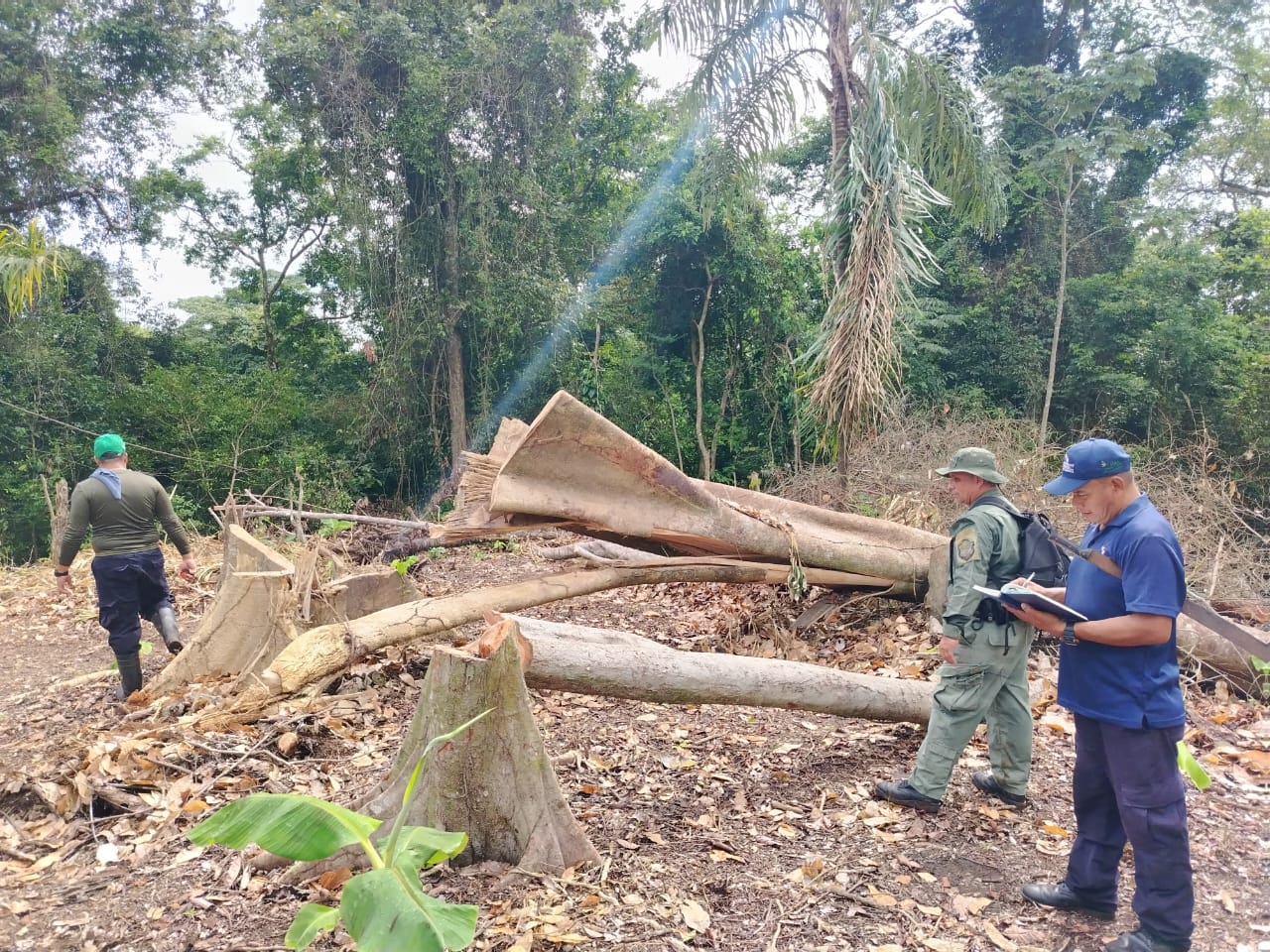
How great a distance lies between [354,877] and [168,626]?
4528 millimetres

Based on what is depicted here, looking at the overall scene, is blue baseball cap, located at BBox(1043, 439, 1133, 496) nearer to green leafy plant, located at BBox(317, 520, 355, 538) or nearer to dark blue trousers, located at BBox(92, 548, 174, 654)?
dark blue trousers, located at BBox(92, 548, 174, 654)

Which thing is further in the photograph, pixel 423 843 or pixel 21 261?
pixel 21 261

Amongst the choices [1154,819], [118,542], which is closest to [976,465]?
[1154,819]

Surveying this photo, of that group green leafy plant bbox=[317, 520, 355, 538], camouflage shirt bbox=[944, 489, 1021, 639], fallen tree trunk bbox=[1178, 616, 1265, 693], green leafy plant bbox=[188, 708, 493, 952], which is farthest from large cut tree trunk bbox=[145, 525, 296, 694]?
green leafy plant bbox=[317, 520, 355, 538]

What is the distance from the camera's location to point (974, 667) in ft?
10.8

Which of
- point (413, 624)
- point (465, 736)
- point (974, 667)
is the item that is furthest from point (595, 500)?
point (974, 667)

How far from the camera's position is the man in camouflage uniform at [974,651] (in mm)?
3250

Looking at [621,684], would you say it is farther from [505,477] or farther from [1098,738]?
[1098,738]

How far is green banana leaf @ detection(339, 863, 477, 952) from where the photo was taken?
1619 mm

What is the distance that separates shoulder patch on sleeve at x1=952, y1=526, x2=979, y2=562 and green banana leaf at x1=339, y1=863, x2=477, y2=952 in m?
2.47

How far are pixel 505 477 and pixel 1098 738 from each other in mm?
2858

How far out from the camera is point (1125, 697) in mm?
2379

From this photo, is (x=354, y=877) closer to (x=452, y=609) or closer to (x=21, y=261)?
(x=452, y=609)

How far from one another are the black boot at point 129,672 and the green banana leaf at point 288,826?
410 centimetres
